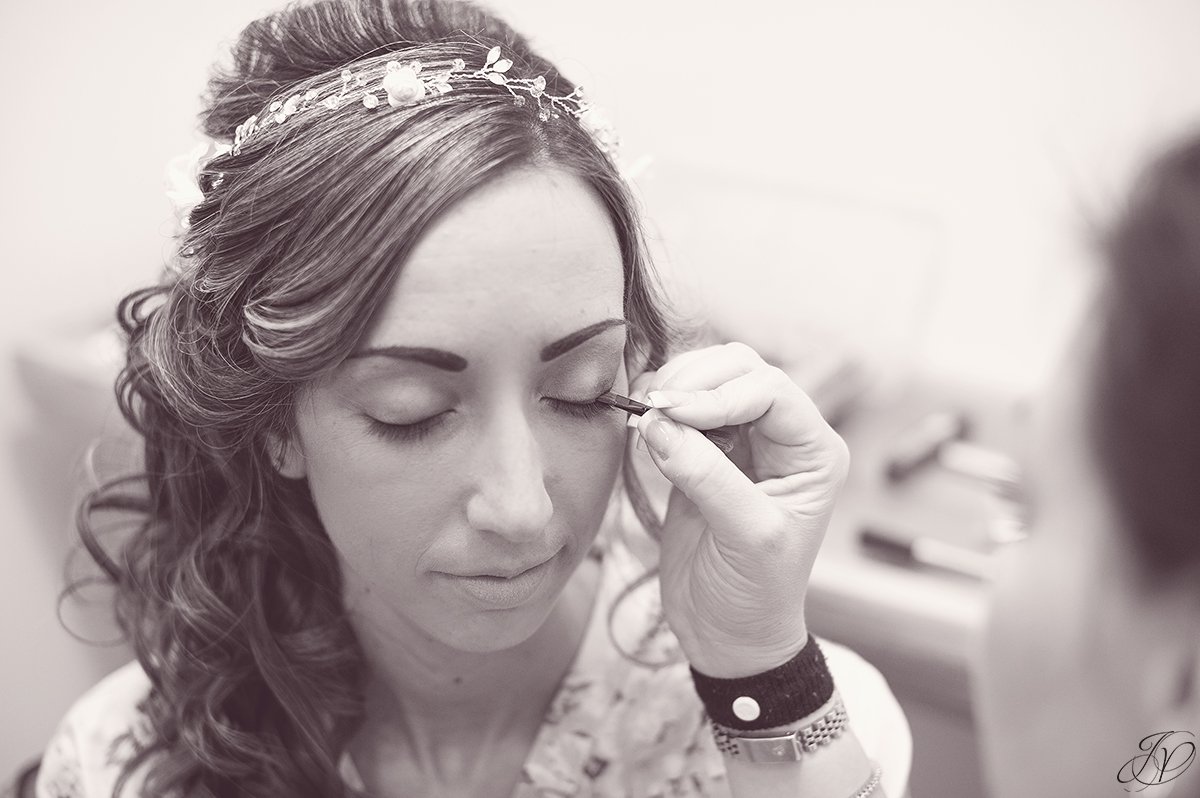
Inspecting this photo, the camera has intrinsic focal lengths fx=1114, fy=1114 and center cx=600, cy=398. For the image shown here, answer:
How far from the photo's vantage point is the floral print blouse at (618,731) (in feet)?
3.15

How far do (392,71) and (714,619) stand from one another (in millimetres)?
452

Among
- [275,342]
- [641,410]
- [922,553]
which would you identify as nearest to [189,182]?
[275,342]

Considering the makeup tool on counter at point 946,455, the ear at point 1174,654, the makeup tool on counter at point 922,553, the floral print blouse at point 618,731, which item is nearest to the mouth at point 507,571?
the floral print blouse at point 618,731

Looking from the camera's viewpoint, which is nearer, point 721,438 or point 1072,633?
point 1072,633

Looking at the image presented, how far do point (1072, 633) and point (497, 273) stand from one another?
42 centimetres

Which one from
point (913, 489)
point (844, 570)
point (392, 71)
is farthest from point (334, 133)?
point (913, 489)

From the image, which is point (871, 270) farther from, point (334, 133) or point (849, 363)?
point (334, 133)

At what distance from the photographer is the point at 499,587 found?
2.65 ft

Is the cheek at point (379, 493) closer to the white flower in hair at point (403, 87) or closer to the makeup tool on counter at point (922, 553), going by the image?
the white flower in hair at point (403, 87)

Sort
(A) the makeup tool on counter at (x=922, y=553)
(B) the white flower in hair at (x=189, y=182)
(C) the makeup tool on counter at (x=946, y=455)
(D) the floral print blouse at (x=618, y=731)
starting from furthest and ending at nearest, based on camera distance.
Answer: (C) the makeup tool on counter at (x=946, y=455) → (A) the makeup tool on counter at (x=922, y=553) → (D) the floral print blouse at (x=618, y=731) → (B) the white flower in hair at (x=189, y=182)

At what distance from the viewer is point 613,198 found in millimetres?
817

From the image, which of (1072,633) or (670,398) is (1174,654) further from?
(670,398)

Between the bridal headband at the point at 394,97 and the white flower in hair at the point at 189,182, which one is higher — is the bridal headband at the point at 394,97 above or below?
above

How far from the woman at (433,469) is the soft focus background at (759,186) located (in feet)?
2.10
